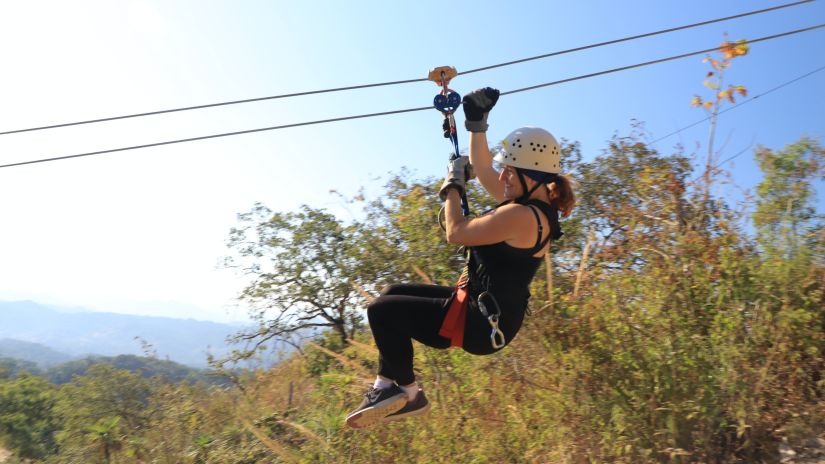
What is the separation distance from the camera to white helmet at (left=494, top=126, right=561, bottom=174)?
3.29m

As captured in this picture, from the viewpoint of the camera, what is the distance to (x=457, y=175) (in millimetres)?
3367

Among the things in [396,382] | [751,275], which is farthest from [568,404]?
[751,275]

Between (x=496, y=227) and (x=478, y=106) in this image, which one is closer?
(x=496, y=227)

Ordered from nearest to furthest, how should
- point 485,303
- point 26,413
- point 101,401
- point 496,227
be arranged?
point 496,227, point 485,303, point 101,401, point 26,413

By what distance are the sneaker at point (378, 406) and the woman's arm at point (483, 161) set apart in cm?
134

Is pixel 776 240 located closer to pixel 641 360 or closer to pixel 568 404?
pixel 641 360

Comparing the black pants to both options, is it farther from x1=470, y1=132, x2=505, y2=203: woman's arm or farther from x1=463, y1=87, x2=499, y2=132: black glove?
x1=463, y1=87, x2=499, y2=132: black glove

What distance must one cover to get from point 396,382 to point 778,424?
106 inches

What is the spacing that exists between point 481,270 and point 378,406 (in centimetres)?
99

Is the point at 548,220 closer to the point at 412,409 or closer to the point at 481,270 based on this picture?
the point at 481,270

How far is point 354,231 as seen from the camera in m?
10.3

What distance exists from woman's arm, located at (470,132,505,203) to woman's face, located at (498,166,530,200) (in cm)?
12

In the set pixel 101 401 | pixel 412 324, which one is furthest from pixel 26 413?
pixel 412 324

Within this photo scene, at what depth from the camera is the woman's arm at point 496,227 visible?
3039 millimetres
